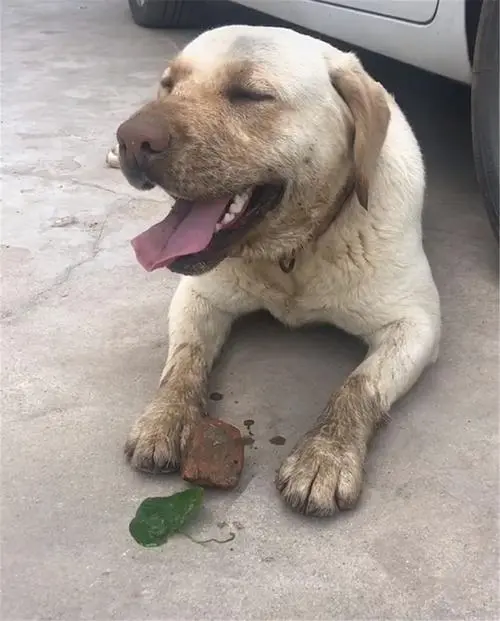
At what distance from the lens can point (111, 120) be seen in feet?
17.7

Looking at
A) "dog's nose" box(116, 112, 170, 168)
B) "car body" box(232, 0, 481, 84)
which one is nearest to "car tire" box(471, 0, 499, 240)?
"car body" box(232, 0, 481, 84)

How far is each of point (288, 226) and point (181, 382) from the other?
22.2 inches

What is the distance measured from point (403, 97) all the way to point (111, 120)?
1970 mm

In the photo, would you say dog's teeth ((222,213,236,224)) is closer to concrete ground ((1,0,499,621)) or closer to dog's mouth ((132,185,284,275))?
dog's mouth ((132,185,284,275))

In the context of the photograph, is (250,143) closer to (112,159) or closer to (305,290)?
Result: (305,290)

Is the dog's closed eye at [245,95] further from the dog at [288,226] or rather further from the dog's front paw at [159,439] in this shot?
the dog's front paw at [159,439]

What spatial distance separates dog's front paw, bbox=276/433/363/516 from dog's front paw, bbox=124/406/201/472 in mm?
293

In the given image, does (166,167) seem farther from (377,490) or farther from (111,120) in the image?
(111,120)

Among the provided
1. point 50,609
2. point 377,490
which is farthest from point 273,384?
point 50,609

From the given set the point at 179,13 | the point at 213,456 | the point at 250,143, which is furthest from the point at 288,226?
the point at 179,13

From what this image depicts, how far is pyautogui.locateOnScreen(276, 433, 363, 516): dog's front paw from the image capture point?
2076mm

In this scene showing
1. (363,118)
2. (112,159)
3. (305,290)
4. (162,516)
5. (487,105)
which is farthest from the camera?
(112,159)

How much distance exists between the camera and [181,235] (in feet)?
7.68

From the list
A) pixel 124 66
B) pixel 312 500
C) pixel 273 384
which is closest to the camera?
pixel 312 500
